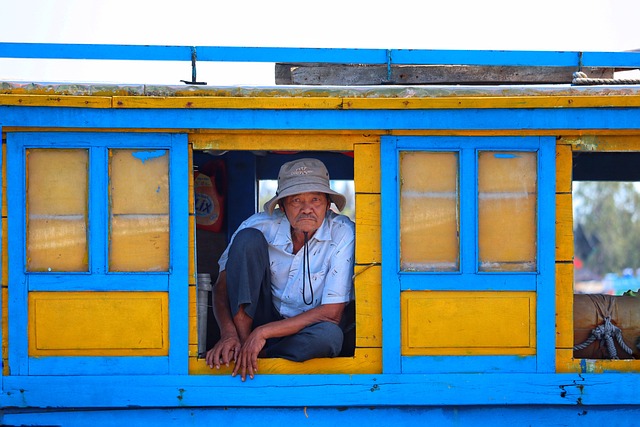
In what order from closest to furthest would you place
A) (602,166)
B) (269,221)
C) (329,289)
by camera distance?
1. (329,289)
2. (269,221)
3. (602,166)

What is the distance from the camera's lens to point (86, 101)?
4.11 m

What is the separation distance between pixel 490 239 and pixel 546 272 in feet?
1.03

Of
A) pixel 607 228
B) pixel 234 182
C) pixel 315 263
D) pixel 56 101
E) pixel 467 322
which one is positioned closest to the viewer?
pixel 56 101

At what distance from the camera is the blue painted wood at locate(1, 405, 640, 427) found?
4.21 m

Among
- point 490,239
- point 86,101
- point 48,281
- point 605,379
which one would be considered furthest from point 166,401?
point 605,379

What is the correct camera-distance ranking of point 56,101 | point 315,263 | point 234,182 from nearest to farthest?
point 56,101 → point 315,263 → point 234,182

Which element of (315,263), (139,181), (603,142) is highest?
(603,142)

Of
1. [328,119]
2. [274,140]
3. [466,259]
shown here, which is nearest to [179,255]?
[274,140]

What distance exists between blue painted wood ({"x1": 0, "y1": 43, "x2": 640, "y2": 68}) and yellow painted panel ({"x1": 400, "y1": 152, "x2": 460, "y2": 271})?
1.79ft

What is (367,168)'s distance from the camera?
4230mm

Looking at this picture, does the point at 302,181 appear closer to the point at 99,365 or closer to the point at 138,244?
the point at 138,244

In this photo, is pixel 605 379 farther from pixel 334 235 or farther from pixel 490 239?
pixel 334 235

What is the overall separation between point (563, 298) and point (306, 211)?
1374 mm

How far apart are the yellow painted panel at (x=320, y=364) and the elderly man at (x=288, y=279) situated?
40 mm
